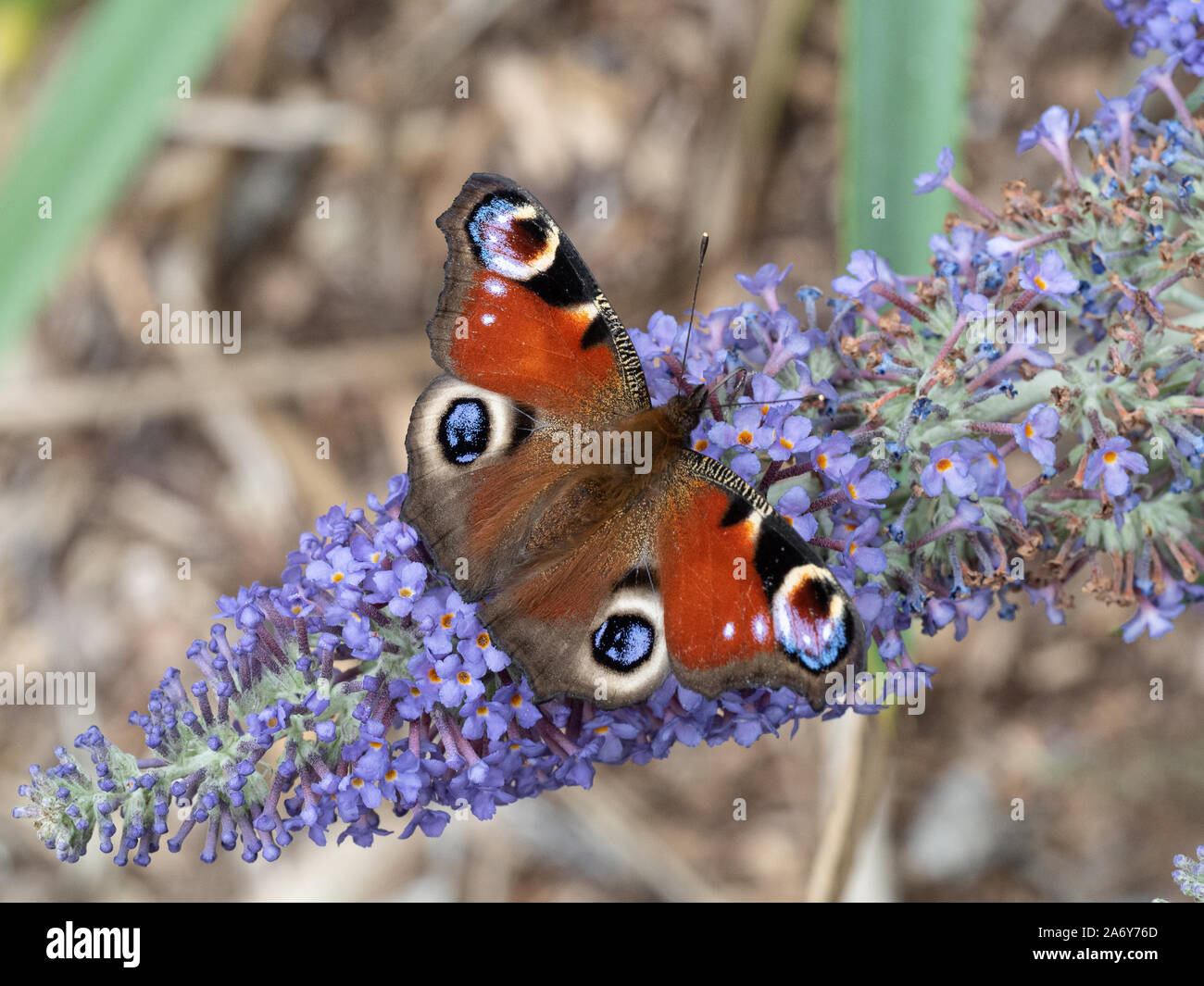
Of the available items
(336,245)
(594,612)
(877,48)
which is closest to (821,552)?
(594,612)

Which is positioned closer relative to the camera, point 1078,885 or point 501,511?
point 501,511

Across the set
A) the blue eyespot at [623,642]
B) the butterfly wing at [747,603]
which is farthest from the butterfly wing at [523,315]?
the blue eyespot at [623,642]

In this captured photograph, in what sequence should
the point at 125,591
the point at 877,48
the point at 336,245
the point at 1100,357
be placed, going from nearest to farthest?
the point at 1100,357
the point at 877,48
the point at 125,591
the point at 336,245

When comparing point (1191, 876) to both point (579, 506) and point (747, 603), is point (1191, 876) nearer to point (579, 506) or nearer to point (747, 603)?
point (747, 603)

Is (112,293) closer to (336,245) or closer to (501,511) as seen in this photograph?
(336,245)

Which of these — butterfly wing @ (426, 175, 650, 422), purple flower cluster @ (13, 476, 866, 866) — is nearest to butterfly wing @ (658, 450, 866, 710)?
purple flower cluster @ (13, 476, 866, 866)
